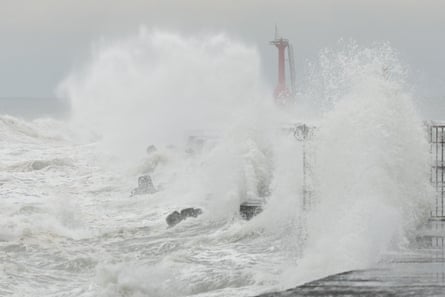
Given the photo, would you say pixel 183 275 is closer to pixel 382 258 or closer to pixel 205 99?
pixel 382 258

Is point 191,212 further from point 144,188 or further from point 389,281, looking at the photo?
point 389,281

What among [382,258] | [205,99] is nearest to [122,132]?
[205,99]

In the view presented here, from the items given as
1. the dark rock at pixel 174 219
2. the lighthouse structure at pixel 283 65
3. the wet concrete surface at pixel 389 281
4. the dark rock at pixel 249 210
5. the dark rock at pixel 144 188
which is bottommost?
the wet concrete surface at pixel 389 281

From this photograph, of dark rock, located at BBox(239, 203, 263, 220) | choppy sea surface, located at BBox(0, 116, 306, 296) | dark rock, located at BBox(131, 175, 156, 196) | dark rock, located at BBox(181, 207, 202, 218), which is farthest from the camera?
dark rock, located at BBox(131, 175, 156, 196)

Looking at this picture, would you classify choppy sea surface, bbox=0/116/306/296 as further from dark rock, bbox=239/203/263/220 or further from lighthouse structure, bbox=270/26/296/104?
lighthouse structure, bbox=270/26/296/104

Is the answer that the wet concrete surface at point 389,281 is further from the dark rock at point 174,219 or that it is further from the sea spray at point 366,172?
the dark rock at point 174,219

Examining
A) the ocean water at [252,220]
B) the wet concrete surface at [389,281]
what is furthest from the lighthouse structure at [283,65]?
the wet concrete surface at [389,281]

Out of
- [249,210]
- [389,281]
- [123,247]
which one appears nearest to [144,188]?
[249,210]

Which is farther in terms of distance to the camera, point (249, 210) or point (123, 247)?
point (249, 210)

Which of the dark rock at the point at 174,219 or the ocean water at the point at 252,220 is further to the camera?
the dark rock at the point at 174,219

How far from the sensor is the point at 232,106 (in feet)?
126

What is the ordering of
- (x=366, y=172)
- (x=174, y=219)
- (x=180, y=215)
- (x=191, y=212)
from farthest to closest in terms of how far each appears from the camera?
(x=191, y=212), (x=180, y=215), (x=174, y=219), (x=366, y=172)

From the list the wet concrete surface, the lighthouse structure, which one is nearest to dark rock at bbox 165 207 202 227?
the wet concrete surface

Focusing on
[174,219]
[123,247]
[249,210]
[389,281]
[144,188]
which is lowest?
[389,281]
